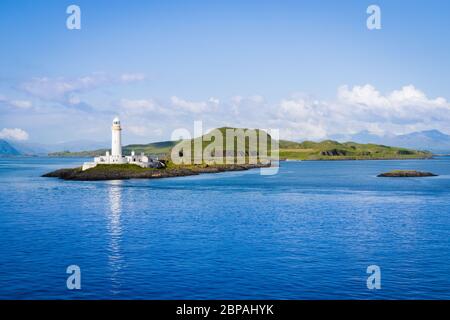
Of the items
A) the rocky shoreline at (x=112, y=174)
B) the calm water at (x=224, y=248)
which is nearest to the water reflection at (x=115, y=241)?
the calm water at (x=224, y=248)

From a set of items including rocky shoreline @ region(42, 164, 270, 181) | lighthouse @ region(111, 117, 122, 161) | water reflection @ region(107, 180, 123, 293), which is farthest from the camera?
lighthouse @ region(111, 117, 122, 161)

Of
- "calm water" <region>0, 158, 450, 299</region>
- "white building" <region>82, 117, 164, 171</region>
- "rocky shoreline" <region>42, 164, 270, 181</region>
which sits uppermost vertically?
"white building" <region>82, 117, 164, 171</region>

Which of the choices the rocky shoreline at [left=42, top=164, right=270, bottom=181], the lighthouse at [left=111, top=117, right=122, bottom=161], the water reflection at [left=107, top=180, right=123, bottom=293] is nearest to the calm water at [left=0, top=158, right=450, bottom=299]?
the water reflection at [left=107, top=180, right=123, bottom=293]

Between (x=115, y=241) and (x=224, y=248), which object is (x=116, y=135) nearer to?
(x=115, y=241)

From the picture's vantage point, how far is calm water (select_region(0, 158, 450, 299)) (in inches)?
1190

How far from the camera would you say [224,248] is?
41.9 metres

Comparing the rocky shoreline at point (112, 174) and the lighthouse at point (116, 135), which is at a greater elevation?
the lighthouse at point (116, 135)

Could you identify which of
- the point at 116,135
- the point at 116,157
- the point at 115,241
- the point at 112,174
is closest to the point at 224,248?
the point at 115,241

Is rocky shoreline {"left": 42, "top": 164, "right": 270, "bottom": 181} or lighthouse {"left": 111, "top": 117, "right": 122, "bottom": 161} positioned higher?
lighthouse {"left": 111, "top": 117, "right": 122, "bottom": 161}

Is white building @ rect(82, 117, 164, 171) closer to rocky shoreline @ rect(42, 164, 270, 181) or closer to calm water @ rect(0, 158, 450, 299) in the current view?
rocky shoreline @ rect(42, 164, 270, 181)

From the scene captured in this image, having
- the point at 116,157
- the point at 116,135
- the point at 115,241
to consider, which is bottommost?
the point at 115,241

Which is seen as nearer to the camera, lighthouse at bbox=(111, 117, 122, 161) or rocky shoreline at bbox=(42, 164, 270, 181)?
rocky shoreline at bbox=(42, 164, 270, 181)

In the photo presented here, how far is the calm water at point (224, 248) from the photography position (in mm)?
30234

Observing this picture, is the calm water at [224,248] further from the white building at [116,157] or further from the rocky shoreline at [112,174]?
the white building at [116,157]
